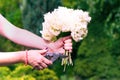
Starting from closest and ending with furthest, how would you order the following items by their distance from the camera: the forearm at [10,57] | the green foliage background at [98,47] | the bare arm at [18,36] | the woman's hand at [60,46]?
1. the forearm at [10,57]
2. the woman's hand at [60,46]
3. the bare arm at [18,36]
4. the green foliage background at [98,47]

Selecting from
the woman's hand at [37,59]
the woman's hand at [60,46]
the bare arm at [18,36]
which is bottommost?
the woman's hand at [37,59]

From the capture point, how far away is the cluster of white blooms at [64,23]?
4.86 metres

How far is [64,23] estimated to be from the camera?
4.86 metres

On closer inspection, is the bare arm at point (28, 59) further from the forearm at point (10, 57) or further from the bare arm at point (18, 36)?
the bare arm at point (18, 36)

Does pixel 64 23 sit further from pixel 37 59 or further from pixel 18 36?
pixel 37 59

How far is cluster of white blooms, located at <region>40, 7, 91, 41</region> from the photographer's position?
191 inches

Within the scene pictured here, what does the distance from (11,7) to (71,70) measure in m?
6.40

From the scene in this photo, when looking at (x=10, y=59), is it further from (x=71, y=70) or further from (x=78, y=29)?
(x=71, y=70)

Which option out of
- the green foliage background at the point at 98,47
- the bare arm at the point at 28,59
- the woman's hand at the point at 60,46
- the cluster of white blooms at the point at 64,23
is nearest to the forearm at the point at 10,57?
the bare arm at the point at 28,59

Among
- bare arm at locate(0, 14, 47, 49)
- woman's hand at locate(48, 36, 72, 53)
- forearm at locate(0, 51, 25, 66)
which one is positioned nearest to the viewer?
forearm at locate(0, 51, 25, 66)

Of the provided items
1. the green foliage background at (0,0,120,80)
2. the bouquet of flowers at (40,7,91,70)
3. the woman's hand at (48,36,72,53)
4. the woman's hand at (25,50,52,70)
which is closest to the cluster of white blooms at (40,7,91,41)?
the bouquet of flowers at (40,7,91,70)

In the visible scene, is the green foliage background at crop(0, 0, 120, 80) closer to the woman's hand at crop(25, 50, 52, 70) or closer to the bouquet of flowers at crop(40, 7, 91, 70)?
the bouquet of flowers at crop(40, 7, 91, 70)

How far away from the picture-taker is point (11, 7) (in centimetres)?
2095

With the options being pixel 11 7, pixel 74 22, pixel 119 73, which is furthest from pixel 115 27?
pixel 74 22
